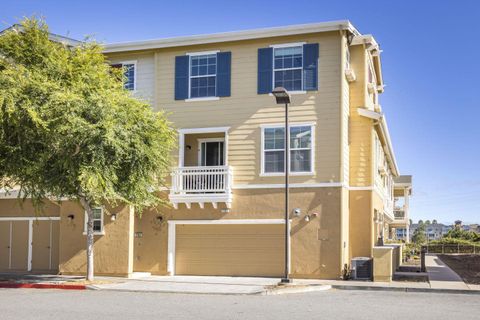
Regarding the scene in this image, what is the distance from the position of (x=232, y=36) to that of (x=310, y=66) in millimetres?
3099

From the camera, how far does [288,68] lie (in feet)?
74.6

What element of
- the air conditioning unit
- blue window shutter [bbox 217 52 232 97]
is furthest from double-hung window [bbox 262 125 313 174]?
the air conditioning unit

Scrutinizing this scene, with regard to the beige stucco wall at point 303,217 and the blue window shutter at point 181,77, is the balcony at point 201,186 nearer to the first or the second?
the beige stucco wall at point 303,217

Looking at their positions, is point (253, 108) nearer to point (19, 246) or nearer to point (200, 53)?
point (200, 53)

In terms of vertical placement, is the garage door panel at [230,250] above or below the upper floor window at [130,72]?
below

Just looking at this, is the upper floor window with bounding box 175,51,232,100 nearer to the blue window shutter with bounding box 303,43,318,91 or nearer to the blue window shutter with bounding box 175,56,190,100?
the blue window shutter with bounding box 175,56,190,100

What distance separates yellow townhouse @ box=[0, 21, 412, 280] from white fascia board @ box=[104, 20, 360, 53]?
38 mm

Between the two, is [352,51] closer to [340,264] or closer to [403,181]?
[340,264]

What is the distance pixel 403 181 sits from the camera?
46312 millimetres

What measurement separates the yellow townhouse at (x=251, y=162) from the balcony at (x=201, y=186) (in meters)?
0.04

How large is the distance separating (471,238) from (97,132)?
4940 cm

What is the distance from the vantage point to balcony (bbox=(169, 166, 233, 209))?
22625 mm

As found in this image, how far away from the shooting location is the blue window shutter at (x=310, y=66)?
2234cm

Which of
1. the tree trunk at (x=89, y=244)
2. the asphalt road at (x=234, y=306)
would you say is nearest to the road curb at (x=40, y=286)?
the asphalt road at (x=234, y=306)
